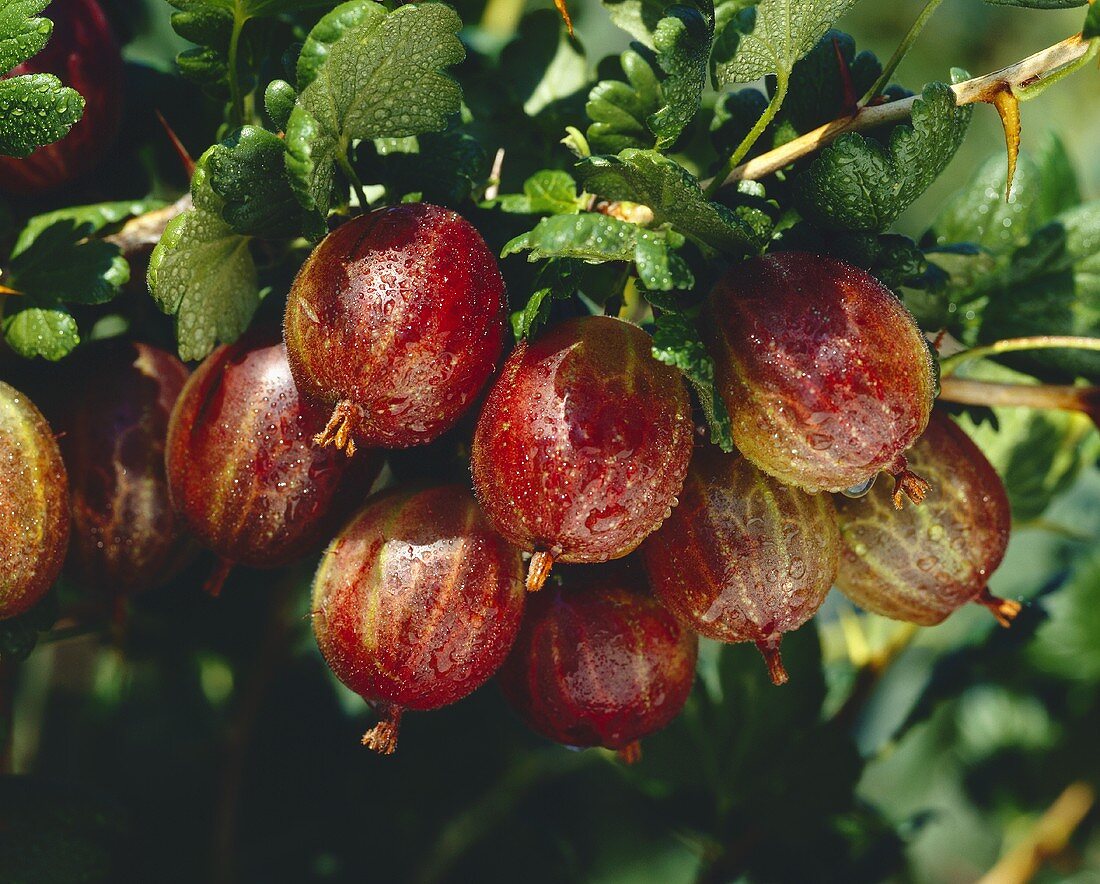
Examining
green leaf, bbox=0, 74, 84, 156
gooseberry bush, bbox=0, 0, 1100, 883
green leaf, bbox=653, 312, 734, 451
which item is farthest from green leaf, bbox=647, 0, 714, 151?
green leaf, bbox=0, 74, 84, 156

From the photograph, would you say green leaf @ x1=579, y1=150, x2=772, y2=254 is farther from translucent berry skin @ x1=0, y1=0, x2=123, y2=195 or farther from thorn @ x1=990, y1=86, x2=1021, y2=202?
translucent berry skin @ x1=0, y1=0, x2=123, y2=195

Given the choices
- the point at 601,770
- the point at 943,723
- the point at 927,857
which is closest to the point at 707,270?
the point at 601,770

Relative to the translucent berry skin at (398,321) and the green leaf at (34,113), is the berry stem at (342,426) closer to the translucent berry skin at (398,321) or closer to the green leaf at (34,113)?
the translucent berry skin at (398,321)

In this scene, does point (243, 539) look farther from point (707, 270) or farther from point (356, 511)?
point (707, 270)

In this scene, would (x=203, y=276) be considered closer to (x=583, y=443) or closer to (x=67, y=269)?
(x=67, y=269)

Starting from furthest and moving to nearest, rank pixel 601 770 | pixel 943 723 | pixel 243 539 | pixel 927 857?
pixel 927 857
pixel 943 723
pixel 601 770
pixel 243 539

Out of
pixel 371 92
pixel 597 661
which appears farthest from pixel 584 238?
pixel 597 661
